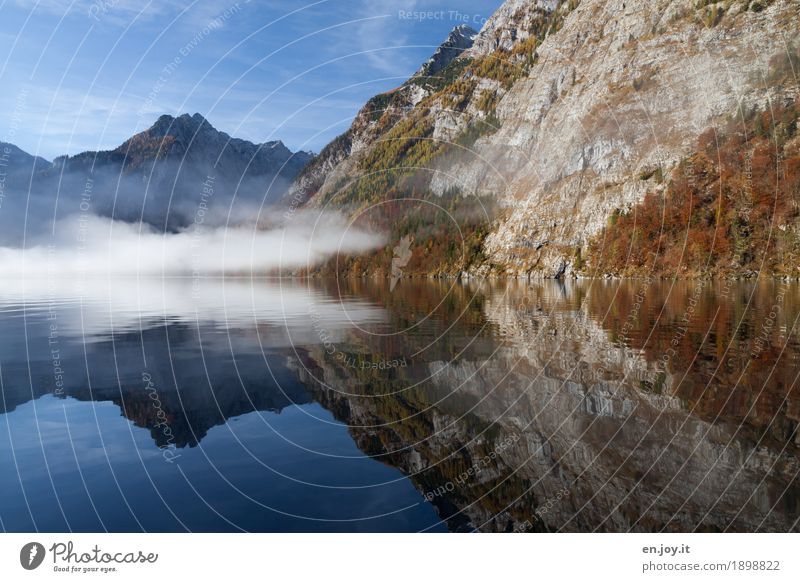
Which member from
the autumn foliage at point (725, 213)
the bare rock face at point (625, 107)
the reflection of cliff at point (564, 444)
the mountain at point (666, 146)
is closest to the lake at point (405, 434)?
the reflection of cliff at point (564, 444)

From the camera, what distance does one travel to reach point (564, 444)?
1451 cm

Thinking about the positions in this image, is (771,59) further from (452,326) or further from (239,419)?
(239,419)

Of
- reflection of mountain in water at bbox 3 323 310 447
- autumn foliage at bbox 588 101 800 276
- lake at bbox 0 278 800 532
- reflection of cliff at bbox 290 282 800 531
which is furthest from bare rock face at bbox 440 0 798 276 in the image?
reflection of mountain in water at bbox 3 323 310 447

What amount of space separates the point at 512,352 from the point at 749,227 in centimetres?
11947

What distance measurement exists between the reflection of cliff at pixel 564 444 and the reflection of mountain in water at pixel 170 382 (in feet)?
7.34

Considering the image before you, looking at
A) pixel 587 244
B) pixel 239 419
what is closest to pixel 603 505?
pixel 239 419

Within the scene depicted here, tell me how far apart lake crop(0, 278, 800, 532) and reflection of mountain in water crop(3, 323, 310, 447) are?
5.2 inches

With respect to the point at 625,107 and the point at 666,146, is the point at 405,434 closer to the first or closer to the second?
the point at 666,146

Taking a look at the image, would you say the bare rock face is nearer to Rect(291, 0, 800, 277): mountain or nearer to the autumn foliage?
Rect(291, 0, 800, 277): mountain

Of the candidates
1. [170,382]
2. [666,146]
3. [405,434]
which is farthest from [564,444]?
[666,146]

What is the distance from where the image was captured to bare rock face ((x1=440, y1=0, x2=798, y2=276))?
142 m

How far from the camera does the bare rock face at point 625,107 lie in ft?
468

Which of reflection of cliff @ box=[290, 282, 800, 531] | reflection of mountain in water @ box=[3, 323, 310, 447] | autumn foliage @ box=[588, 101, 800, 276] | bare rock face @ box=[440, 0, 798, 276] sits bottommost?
reflection of cliff @ box=[290, 282, 800, 531]

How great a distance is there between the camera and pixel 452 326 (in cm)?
4072
